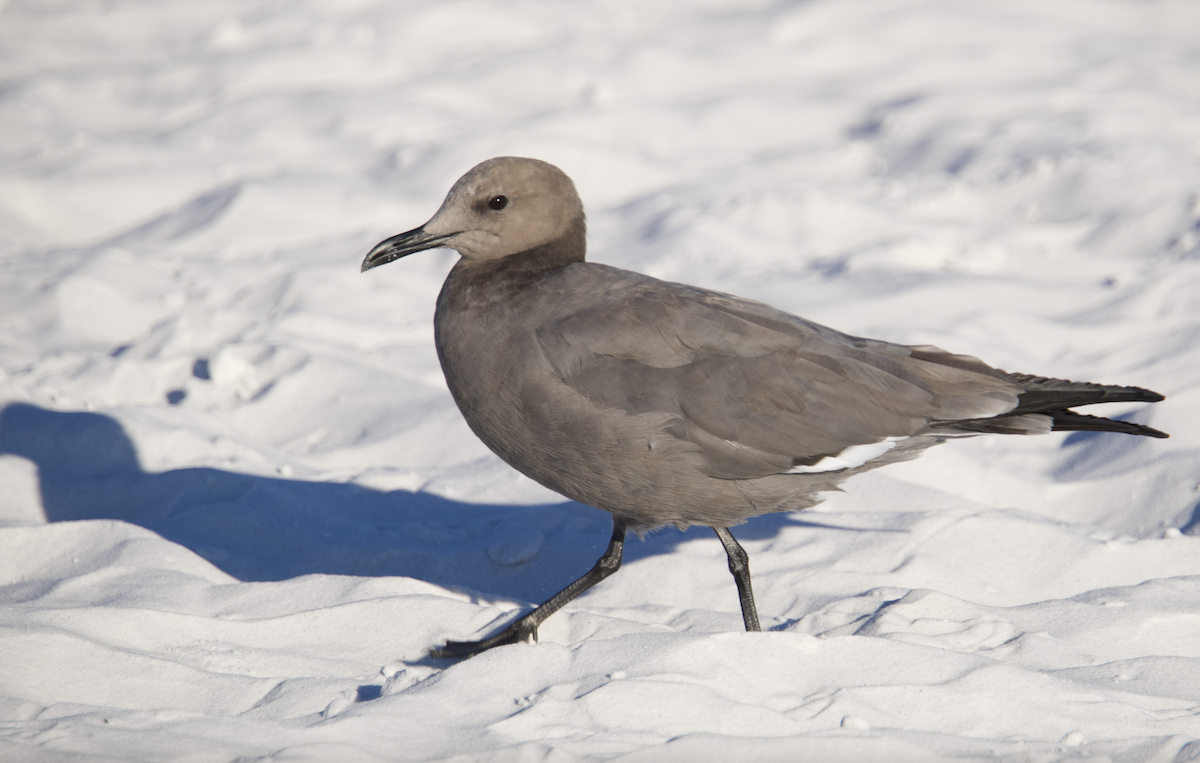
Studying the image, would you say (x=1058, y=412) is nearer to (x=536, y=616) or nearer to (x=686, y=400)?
(x=686, y=400)

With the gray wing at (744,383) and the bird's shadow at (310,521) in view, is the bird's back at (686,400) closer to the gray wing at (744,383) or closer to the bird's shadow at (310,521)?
the gray wing at (744,383)

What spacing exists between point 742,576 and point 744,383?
625 mm

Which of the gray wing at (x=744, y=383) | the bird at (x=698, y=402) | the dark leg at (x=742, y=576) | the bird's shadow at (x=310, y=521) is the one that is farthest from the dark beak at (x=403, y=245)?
the dark leg at (x=742, y=576)

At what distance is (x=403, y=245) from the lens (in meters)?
3.74

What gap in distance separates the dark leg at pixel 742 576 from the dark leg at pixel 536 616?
0.34 m

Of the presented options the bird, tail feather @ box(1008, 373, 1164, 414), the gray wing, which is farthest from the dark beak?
tail feather @ box(1008, 373, 1164, 414)

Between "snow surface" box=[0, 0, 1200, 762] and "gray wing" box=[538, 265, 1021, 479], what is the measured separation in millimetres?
581

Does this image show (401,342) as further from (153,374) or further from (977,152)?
(977,152)

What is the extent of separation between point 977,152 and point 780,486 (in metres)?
4.75

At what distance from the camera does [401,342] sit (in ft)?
18.5

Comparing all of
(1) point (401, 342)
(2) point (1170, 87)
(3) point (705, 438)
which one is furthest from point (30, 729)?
(2) point (1170, 87)

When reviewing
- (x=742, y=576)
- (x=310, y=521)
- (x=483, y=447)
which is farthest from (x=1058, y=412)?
(x=310, y=521)

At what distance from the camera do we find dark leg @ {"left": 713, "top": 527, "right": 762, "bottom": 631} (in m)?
3.36

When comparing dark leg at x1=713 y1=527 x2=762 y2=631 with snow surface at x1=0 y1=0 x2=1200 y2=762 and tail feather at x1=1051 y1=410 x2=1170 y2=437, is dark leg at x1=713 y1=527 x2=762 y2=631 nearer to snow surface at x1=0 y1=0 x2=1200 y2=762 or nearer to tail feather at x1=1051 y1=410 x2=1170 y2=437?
snow surface at x1=0 y1=0 x2=1200 y2=762
